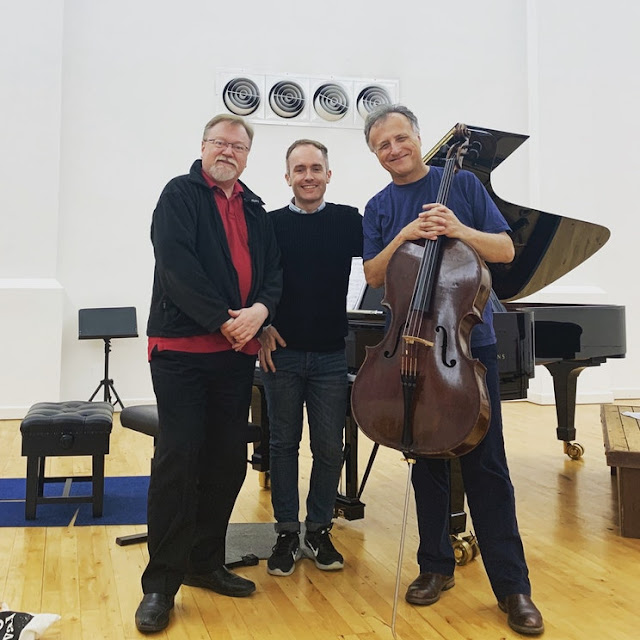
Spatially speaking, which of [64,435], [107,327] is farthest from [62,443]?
[107,327]

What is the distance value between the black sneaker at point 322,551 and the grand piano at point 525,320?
42cm

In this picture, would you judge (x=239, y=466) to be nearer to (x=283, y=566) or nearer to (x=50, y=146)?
(x=283, y=566)

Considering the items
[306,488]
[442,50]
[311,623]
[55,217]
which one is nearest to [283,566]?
[311,623]

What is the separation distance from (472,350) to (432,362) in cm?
21

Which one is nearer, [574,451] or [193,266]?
[193,266]

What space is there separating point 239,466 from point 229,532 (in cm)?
82

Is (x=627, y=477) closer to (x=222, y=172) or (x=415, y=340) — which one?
(x=415, y=340)

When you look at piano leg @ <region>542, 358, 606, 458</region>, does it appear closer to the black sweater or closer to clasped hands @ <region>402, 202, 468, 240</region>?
the black sweater

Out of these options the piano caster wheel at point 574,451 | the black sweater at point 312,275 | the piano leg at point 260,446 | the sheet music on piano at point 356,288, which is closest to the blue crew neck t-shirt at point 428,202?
the black sweater at point 312,275

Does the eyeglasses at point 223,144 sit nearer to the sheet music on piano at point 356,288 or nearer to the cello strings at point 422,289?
the cello strings at point 422,289

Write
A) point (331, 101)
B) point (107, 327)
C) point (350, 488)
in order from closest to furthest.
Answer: point (350, 488), point (107, 327), point (331, 101)

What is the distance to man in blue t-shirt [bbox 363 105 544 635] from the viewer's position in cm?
209

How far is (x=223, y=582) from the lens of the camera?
2355 mm

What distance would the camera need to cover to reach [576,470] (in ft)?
14.3
